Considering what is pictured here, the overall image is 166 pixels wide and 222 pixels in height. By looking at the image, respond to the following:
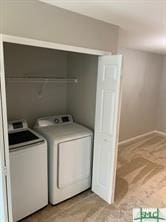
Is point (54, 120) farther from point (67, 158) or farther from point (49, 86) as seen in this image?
point (67, 158)

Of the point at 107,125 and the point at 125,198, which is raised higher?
the point at 107,125

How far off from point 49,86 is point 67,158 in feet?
4.00

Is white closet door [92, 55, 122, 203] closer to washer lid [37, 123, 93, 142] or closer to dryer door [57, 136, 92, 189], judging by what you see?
dryer door [57, 136, 92, 189]

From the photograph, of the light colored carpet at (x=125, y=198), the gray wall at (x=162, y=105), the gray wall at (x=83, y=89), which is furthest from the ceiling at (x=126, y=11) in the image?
the gray wall at (x=162, y=105)

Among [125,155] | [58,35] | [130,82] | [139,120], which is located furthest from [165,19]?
[139,120]

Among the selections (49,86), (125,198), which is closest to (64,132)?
(49,86)

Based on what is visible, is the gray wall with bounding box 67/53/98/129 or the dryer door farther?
the gray wall with bounding box 67/53/98/129

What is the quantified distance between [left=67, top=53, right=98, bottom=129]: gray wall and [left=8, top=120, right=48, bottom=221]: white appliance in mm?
857

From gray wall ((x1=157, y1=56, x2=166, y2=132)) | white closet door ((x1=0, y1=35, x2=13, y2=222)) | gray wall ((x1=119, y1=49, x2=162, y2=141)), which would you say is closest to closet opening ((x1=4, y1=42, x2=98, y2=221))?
white closet door ((x1=0, y1=35, x2=13, y2=222))

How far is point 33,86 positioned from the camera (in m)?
2.74

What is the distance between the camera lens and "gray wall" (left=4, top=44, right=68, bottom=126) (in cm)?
251

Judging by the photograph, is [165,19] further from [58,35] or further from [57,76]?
[57,76]

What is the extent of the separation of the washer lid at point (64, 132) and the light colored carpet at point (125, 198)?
0.94m

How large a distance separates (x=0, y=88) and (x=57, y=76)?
168 cm
